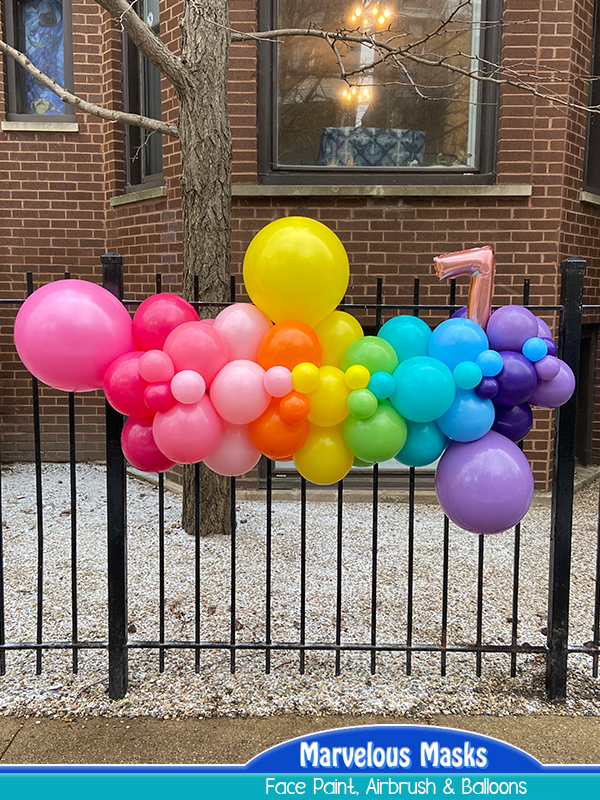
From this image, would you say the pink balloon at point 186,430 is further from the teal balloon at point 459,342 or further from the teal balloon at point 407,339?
the teal balloon at point 459,342

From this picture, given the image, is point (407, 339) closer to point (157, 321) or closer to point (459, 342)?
point (459, 342)

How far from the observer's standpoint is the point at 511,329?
8.02 feet

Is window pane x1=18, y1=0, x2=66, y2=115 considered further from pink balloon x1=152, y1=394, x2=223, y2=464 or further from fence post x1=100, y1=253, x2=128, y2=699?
pink balloon x1=152, y1=394, x2=223, y2=464

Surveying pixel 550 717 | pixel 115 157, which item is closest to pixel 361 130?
pixel 115 157

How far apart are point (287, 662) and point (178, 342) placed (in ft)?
6.13

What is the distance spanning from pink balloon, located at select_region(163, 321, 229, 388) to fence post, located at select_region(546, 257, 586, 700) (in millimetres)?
1571

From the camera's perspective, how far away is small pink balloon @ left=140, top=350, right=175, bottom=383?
2.27 metres

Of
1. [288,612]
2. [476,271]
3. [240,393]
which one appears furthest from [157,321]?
[288,612]

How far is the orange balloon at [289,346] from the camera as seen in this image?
2.33 m

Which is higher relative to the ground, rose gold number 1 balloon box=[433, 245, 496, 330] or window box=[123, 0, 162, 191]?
window box=[123, 0, 162, 191]

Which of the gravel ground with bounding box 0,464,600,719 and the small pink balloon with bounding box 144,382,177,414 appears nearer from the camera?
the small pink balloon with bounding box 144,382,177,414

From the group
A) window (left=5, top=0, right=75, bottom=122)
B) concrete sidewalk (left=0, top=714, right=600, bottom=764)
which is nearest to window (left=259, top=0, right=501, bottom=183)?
window (left=5, top=0, right=75, bottom=122)

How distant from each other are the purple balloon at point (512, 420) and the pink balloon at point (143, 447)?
126 centimetres

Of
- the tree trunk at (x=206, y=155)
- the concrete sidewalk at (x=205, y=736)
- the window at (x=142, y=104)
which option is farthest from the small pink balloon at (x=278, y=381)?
the window at (x=142, y=104)
